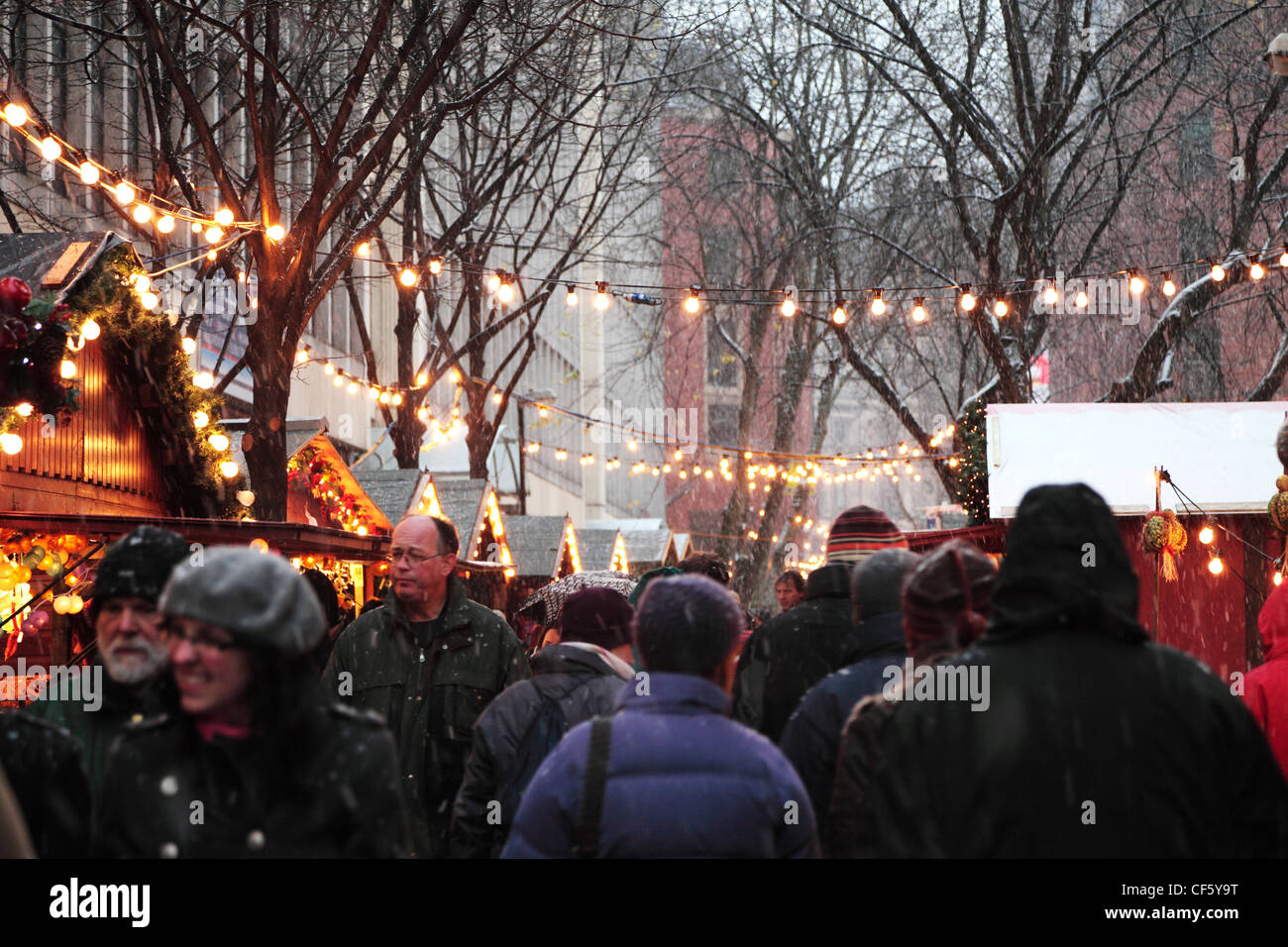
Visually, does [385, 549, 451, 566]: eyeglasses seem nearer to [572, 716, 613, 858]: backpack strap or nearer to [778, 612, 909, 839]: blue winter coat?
[778, 612, 909, 839]: blue winter coat

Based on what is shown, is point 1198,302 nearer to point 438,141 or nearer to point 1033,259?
point 1033,259

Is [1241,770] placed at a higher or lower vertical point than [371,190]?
lower

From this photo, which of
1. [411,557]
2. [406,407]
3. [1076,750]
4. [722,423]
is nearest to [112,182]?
[411,557]

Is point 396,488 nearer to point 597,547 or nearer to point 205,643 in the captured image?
point 597,547

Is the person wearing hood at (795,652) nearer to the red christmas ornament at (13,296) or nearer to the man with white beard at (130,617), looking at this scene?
the man with white beard at (130,617)

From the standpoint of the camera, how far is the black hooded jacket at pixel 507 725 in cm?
477

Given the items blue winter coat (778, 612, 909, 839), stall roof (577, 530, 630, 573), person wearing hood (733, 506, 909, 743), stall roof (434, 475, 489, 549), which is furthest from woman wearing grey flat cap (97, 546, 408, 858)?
stall roof (577, 530, 630, 573)

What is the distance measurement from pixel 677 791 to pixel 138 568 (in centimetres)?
148

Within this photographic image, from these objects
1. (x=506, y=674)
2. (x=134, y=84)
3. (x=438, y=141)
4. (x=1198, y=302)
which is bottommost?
(x=506, y=674)

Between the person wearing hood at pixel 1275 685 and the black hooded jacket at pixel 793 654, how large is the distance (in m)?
1.60

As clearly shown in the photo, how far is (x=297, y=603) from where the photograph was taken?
2.98 meters

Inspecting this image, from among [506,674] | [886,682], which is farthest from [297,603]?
[506,674]

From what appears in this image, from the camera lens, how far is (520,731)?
4.84m

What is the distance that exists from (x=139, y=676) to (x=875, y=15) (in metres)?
21.1
